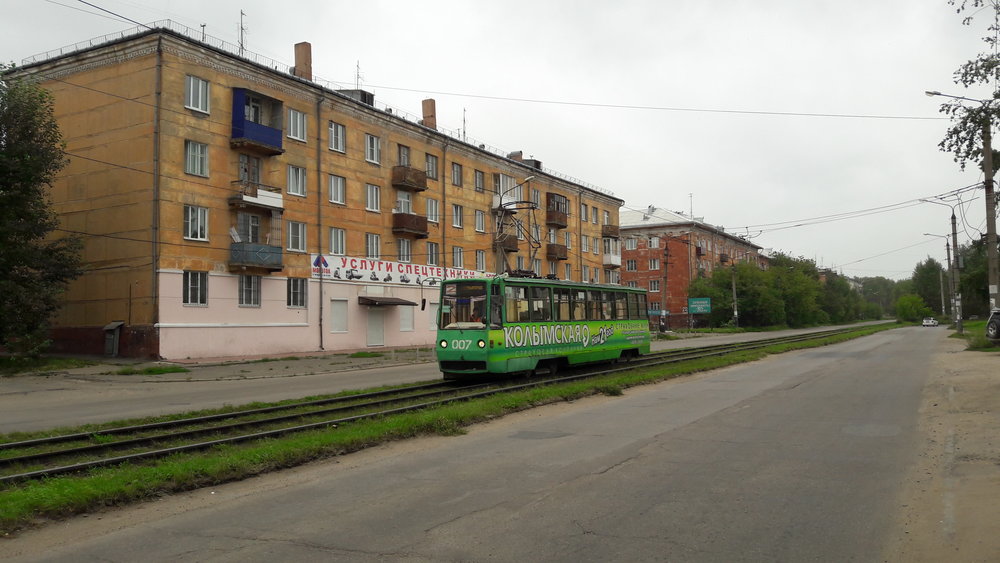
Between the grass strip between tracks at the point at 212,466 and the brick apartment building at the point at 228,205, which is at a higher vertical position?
the brick apartment building at the point at 228,205

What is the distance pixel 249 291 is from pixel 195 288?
8.90 ft

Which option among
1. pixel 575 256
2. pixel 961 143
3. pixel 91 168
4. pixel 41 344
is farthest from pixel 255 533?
pixel 575 256

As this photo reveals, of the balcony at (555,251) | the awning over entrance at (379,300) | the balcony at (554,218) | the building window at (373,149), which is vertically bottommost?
the awning over entrance at (379,300)

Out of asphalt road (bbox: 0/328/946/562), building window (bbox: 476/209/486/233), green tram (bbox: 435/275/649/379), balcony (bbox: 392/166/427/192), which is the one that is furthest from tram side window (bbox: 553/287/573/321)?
building window (bbox: 476/209/486/233)

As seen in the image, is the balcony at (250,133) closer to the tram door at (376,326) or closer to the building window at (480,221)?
the tram door at (376,326)

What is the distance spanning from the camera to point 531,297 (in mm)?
18641

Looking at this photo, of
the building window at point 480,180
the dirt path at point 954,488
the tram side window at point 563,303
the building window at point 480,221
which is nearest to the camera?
the dirt path at point 954,488

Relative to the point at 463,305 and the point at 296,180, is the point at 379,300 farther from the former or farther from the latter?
the point at 463,305

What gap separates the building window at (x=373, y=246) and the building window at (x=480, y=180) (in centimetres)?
1040

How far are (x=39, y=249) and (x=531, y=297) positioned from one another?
18.1 meters

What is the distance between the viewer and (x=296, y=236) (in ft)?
107

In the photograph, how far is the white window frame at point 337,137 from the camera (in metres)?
35.2

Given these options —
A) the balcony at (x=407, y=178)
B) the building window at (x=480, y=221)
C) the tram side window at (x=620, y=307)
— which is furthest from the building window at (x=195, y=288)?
the building window at (x=480, y=221)

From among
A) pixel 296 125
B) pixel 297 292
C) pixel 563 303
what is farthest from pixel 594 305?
pixel 296 125
